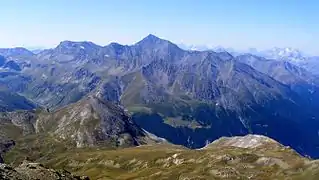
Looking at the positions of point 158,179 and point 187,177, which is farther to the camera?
point 158,179

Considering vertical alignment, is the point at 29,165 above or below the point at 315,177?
above

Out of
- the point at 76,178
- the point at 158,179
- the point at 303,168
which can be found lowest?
the point at 158,179

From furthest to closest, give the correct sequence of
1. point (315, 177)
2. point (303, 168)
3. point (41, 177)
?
point (303, 168), point (315, 177), point (41, 177)

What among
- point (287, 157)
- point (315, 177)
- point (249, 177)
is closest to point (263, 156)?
point (287, 157)

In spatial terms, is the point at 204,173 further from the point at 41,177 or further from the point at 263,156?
the point at 41,177

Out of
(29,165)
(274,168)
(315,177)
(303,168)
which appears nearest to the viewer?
(29,165)

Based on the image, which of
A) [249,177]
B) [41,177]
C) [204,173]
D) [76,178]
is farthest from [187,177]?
[41,177]

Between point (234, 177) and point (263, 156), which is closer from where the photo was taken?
point (234, 177)

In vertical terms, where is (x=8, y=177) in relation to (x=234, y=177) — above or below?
above

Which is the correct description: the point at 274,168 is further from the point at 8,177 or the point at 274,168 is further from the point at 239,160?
the point at 8,177
